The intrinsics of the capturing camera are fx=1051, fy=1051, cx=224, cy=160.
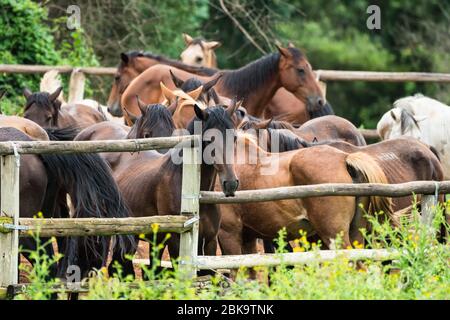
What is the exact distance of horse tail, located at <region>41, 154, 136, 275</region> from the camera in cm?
744

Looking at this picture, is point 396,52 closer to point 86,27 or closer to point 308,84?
point 86,27

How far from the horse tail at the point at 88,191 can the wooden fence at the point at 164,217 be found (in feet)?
A: 1.41

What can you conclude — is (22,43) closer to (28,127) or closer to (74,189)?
(28,127)

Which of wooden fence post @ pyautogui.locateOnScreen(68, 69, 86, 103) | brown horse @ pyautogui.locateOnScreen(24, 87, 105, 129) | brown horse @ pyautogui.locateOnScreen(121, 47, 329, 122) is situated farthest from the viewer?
wooden fence post @ pyautogui.locateOnScreen(68, 69, 86, 103)

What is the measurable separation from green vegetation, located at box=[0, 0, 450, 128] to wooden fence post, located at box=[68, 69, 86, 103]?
0.75m

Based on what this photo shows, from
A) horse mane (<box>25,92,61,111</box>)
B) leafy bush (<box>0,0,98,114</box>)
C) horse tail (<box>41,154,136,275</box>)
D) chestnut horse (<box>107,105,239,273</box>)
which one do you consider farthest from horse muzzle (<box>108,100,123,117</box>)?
horse tail (<box>41,154,136,275</box>)

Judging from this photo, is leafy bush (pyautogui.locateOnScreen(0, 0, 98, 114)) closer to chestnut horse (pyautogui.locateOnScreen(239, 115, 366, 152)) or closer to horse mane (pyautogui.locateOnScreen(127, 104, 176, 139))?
chestnut horse (pyautogui.locateOnScreen(239, 115, 366, 152))

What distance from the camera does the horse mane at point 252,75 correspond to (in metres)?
12.8

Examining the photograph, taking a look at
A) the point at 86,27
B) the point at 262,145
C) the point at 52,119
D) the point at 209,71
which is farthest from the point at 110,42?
the point at 262,145

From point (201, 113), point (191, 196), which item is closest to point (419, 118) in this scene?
point (201, 113)

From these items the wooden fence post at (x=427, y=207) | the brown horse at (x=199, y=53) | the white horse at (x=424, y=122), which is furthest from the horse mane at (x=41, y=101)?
the brown horse at (x=199, y=53)

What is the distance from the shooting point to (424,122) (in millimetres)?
12055

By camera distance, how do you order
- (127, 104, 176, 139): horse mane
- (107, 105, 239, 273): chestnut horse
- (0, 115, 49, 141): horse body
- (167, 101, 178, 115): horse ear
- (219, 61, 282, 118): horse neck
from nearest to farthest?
(107, 105, 239, 273): chestnut horse
(0, 115, 49, 141): horse body
(127, 104, 176, 139): horse mane
(167, 101, 178, 115): horse ear
(219, 61, 282, 118): horse neck

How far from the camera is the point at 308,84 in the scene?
1298 centimetres
